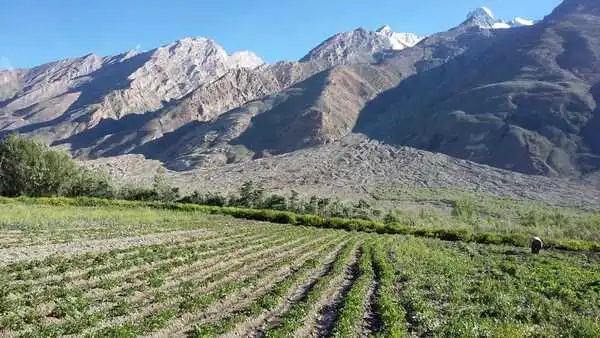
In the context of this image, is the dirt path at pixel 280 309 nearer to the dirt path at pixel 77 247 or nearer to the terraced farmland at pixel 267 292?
the terraced farmland at pixel 267 292

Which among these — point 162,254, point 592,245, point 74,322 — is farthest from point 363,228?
point 74,322

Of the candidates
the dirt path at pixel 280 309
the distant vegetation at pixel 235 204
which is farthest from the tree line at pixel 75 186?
the dirt path at pixel 280 309

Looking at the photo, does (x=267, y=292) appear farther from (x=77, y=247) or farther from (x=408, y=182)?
(x=408, y=182)

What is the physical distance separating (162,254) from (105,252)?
3.19 m

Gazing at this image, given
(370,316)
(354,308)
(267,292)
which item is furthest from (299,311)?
(267,292)

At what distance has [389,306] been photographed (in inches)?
771

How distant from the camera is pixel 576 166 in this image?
181 m

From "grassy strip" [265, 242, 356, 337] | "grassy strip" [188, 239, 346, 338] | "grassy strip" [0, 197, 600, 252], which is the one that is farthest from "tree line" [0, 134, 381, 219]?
"grassy strip" [188, 239, 346, 338]

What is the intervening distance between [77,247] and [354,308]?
65.4 feet

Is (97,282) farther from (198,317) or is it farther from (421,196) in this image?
(421,196)

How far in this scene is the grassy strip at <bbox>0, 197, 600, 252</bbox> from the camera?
194 feet

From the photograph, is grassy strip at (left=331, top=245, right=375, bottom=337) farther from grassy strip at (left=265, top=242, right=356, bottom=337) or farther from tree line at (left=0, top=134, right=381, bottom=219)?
tree line at (left=0, top=134, right=381, bottom=219)

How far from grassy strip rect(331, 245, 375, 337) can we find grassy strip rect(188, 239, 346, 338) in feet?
8.90

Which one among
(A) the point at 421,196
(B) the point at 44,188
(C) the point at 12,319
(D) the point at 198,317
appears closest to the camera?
(C) the point at 12,319
